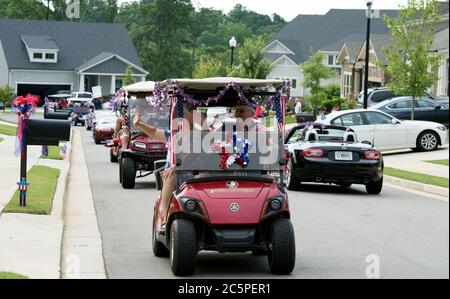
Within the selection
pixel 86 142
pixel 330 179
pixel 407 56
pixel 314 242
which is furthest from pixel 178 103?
pixel 86 142

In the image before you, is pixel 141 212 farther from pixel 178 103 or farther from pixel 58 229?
pixel 178 103

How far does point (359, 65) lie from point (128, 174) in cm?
5467

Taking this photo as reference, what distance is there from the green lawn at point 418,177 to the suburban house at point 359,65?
140 feet

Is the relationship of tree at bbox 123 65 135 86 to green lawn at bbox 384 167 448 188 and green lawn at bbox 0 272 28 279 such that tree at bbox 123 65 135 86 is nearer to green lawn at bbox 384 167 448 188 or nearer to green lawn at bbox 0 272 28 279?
green lawn at bbox 384 167 448 188

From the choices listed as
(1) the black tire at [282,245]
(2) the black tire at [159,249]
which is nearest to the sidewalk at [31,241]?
(2) the black tire at [159,249]

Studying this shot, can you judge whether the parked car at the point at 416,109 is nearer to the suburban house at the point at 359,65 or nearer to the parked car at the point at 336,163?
the parked car at the point at 336,163

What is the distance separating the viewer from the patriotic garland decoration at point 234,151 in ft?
35.3

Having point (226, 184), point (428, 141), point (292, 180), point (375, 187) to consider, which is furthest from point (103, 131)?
point (226, 184)

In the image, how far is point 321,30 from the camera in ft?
344

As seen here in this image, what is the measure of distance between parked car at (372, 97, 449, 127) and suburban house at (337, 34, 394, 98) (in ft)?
85.8

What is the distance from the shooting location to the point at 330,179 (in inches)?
792

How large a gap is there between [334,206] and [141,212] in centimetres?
351

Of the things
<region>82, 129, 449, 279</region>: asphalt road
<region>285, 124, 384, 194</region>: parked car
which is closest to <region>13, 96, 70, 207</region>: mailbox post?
<region>82, 129, 449, 279</region>: asphalt road

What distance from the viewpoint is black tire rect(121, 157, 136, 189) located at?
835 inches
